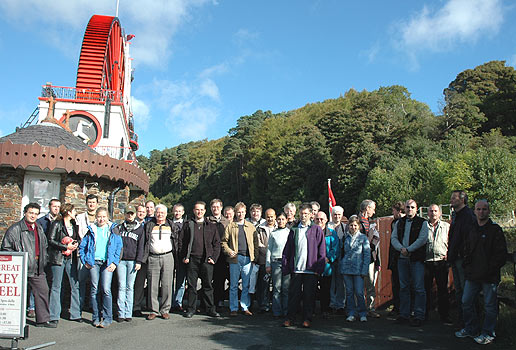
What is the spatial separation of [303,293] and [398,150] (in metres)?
33.0

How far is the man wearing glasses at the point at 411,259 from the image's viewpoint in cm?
571

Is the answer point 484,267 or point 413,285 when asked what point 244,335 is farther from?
point 484,267

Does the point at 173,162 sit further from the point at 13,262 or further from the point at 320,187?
the point at 13,262

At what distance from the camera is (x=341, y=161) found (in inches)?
1516

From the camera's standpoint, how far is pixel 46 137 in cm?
1026

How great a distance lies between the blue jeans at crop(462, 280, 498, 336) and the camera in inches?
184

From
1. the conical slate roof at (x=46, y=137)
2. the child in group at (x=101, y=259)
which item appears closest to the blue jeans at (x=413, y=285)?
the child in group at (x=101, y=259)

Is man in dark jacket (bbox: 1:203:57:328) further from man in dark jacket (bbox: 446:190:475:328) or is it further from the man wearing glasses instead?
man in dark jacket (bbox: 446:190:475:328)

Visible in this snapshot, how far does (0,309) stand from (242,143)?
2569 inches

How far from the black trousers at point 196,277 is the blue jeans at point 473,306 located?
141 inches

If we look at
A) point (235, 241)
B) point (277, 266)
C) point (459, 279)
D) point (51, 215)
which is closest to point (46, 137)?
point (51, 215)

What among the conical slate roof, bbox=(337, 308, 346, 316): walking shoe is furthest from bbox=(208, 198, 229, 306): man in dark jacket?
the conical slate roof

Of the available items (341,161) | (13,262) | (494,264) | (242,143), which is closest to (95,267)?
(13,262)

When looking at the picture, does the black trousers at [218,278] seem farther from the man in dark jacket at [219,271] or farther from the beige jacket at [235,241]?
the beige jacket at [235,241]
